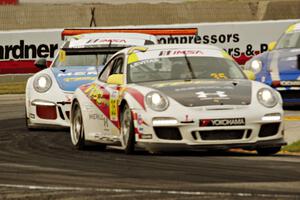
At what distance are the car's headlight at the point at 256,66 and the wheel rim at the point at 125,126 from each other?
7.38 metres

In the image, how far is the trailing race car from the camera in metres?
20.1

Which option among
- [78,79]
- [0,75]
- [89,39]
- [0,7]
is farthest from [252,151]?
[0,7]

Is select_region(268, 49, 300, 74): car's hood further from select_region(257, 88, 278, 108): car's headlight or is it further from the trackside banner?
the trackside banner

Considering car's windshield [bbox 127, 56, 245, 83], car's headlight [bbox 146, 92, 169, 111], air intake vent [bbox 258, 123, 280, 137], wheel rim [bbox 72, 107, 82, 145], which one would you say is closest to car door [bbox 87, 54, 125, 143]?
car's windshield [bbox 127, 56, 245, 83]

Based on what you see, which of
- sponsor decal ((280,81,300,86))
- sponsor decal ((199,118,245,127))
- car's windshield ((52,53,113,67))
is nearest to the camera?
sponsor decal ((199,118,245,127))

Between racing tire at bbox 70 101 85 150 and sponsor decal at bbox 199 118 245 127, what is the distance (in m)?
2.61

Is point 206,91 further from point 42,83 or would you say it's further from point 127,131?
point 42,83

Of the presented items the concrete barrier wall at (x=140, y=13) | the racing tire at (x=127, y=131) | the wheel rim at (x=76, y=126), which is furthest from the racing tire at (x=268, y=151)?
the concrete barrier wall at (x=140, y=13)

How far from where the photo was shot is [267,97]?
13.1 metres

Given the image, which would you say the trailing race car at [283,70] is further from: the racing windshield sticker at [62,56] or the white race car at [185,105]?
the white race car at [185,105]

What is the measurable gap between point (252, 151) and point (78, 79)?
414cm

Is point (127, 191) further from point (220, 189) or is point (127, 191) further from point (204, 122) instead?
point (204, 122)

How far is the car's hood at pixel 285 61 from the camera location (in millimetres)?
20141

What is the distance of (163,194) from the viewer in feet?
30.6
